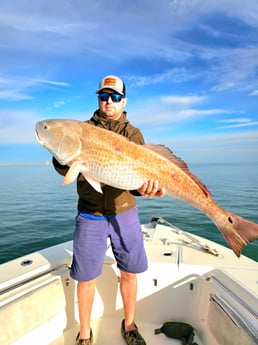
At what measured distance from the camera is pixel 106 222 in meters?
2.96

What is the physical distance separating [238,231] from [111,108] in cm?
189

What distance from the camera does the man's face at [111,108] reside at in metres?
3.00

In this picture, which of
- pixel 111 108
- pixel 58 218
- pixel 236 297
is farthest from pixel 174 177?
pixel 58 218

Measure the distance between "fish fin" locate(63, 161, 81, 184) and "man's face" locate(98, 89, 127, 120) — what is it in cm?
74

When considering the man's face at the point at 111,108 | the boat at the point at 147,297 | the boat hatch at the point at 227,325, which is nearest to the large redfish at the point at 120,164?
the man's face at the point at 111,108

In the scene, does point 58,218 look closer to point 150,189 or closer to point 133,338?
point 133,338

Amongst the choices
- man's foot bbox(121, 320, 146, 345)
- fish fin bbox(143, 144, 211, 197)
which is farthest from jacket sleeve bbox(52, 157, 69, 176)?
man's foot bbox(121, 320, 146, 345)

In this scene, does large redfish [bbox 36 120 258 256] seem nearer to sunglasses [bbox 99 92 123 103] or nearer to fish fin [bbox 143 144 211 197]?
fish fin [bbox 143 144 211 197]

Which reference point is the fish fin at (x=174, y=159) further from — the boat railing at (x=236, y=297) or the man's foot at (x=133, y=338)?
the man's foot at (x=133, y=338)

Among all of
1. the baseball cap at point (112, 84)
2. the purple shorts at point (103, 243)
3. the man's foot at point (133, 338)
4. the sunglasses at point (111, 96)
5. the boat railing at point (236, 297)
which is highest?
the baseball cap at point (112, 84)

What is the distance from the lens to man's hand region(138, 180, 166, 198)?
2.76 metres

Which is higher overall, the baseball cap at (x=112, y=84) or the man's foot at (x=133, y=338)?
the baseball cap at (x=112, y=84)

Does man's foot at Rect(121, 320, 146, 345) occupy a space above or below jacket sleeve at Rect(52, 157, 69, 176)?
below

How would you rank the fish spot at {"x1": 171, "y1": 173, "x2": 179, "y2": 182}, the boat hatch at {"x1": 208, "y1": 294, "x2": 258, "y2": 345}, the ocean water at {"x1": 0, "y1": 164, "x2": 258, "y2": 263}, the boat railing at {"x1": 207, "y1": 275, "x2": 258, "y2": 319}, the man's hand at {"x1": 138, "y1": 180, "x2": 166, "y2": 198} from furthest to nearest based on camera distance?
the ocean water at {"x1": 0, "y1": 164, "x2": 258, "y2": 263}
the fish spot at {"x1": 171, "y1": 173, "x2": 179, "y2": 182}
the man's hand at {"x1": 138, "y1": 180, "x2": 166, "y2": 198}
the boat railing at {"x1": 207, "y1": 275, "x2": 258, "y2": 319}
the boat hatch at {"x1": 208, "y1": 294, "x2": 258, "y2": 345}
